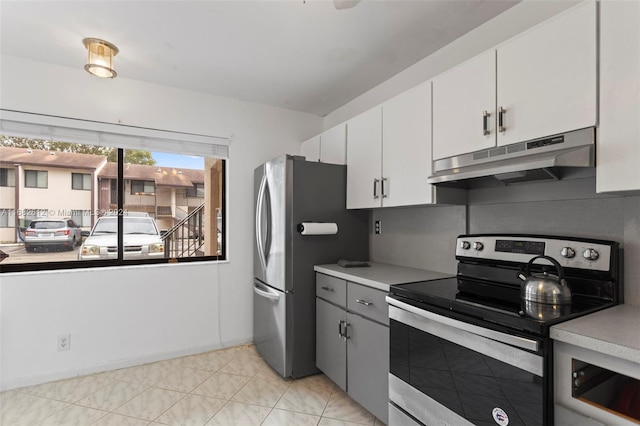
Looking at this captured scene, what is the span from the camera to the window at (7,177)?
246 cm

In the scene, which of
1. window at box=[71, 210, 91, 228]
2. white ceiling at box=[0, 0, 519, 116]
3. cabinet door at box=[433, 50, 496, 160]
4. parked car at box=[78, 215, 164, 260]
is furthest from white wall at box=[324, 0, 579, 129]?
window at box=[71, 210, 91, 228]

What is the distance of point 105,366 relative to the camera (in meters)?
2.66

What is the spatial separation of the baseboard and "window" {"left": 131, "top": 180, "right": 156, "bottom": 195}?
1420mm

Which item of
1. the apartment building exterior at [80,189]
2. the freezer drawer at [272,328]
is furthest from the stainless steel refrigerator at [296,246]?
the apartment building exterior at [80,189]

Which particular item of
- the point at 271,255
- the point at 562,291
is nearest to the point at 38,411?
the point at 271,255

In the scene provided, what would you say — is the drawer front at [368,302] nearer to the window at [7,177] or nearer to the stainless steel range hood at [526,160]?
the stainless steel range hood at [526,160]

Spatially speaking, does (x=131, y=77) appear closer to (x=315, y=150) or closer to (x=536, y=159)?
(x=315, y=150)

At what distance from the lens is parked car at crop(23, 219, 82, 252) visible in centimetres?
255

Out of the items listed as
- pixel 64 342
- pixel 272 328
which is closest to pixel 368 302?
pixel 272 328

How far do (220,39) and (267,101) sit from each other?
112cm

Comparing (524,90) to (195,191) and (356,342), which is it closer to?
(356,342)

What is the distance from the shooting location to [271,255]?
2.71 meters

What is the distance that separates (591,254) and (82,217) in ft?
11.2

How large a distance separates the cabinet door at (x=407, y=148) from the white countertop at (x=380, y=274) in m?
0.47
